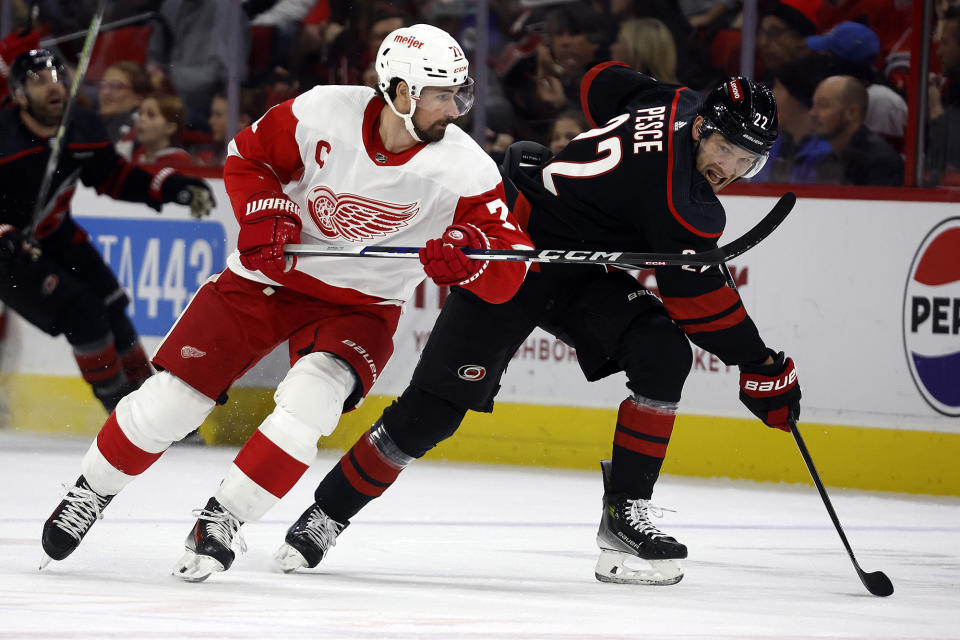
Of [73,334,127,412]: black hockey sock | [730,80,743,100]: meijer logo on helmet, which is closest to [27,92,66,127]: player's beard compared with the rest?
[73,334,127,412]: black hockey sock

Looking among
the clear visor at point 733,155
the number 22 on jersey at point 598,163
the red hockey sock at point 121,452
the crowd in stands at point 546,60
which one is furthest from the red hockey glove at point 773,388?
the crowd in stands at point 546,60

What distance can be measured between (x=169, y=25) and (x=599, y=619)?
4201 millimetres

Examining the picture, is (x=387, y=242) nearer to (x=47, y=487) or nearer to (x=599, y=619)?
(x=599, y=619)

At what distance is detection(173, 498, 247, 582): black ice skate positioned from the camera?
340cm

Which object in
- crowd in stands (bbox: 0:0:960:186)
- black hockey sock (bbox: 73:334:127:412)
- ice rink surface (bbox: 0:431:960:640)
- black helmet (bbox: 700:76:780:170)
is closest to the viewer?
ice rink surface (bbox: 0:431:960:640)

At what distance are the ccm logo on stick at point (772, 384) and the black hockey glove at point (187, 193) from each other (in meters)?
2.98

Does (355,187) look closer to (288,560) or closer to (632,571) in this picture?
(288,560)

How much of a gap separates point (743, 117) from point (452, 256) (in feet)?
2.18

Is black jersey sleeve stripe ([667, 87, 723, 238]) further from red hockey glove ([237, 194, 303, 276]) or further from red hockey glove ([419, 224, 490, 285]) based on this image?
red hockey glove ([237, 194, 303, 276])

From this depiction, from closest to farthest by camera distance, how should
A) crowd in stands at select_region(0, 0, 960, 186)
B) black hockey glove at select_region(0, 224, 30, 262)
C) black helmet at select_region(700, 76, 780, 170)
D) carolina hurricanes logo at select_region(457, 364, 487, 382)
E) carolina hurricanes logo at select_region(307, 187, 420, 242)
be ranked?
black helmet at select_region(700, 76, 780, 170), carolina hurricanes logo at select_region(307, 187, 420, 242), carolina hurricanes logo at select_region(457, 364, 487, 382), crowd in stands at select_region(0, 0, 960, 186), black hockey glove at select_region(0, 224, 30, 262)

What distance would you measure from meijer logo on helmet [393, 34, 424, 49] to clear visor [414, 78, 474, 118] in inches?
4.0

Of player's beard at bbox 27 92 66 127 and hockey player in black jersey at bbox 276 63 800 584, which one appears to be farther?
player's beard at bbox 27 92 66 127

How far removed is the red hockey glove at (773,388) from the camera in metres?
3.73

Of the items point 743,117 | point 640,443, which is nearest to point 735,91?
point 743,117
